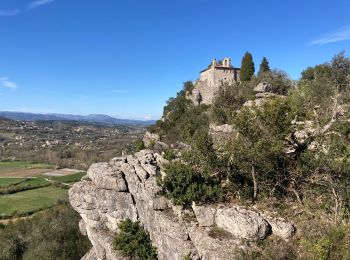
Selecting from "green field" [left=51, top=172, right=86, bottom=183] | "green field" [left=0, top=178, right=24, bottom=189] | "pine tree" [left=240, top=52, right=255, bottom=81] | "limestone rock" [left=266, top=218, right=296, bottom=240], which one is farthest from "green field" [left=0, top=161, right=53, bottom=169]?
"limestone rock" [left=266, top=218, right=296, bottom=240]

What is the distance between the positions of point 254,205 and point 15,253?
35.4m

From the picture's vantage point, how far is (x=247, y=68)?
7019 cm

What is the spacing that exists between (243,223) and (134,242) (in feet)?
31.7

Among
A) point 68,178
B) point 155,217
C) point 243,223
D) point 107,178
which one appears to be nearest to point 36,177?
point 68,178

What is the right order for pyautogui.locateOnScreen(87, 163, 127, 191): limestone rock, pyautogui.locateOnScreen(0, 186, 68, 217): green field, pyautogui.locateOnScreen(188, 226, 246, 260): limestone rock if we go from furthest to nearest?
pyautogui.locateOnScreen(0, 186, 68, 217): green field
pyautogui.locateOnScreen(87, 163, 127, 191): limestone rock
pyautogui.locateOnScreen(188, 226, 246, 260): limestone rock

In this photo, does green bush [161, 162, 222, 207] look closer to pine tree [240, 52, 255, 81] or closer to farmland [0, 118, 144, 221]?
pine tree [240, 52, 255, 81]

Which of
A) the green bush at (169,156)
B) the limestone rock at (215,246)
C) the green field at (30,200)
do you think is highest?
the green bush at (169,156)

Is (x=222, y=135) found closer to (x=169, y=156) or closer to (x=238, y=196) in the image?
(x=169, y=156)

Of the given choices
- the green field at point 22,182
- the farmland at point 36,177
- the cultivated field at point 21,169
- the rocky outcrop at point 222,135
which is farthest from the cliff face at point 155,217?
the cultivated field at point 21,169

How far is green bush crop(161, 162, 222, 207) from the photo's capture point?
72.1 ft

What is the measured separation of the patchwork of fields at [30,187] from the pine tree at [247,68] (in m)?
52.6

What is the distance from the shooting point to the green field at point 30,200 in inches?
3214

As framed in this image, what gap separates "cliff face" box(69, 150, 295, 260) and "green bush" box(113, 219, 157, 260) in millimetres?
540

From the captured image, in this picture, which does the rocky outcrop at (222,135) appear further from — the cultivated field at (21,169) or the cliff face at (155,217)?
the cultivated field at (21,169)
